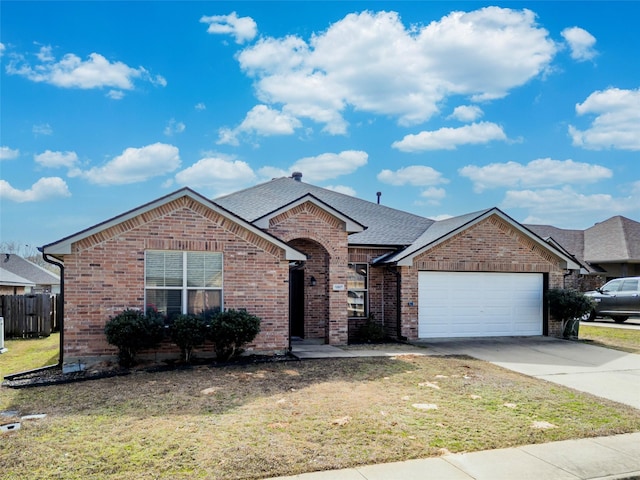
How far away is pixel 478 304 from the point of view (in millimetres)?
16281

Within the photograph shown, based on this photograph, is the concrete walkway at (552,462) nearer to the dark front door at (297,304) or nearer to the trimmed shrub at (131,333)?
the trimmed shrub at (131,333)

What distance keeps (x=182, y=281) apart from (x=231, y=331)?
1.73 metres

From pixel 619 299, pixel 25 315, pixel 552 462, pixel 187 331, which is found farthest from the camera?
pixel 619 299

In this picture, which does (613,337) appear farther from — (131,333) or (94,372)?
(94,372)

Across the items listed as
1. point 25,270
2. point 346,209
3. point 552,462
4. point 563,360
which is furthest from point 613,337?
point 25,270

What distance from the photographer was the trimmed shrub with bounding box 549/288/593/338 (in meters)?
16.1

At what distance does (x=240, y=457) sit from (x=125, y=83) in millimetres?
12709

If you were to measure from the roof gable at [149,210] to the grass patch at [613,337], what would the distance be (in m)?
9.92

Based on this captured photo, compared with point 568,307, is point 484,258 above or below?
above

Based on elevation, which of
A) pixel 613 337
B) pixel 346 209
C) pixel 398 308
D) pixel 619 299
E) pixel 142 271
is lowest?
pixel 613 337

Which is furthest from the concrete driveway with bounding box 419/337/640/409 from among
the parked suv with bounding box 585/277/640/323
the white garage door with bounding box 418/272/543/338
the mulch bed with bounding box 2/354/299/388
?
the parked suv with bounding box 585/277/640/323

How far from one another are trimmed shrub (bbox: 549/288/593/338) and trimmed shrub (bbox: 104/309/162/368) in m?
12.3

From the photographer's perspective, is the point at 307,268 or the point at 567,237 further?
the point at 567,237

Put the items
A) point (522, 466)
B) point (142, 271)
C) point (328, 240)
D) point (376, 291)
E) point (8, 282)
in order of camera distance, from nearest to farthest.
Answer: point (522, 466) → point (142, 271) → point (328, 240) → point (376, 291) → point (8, 282)
